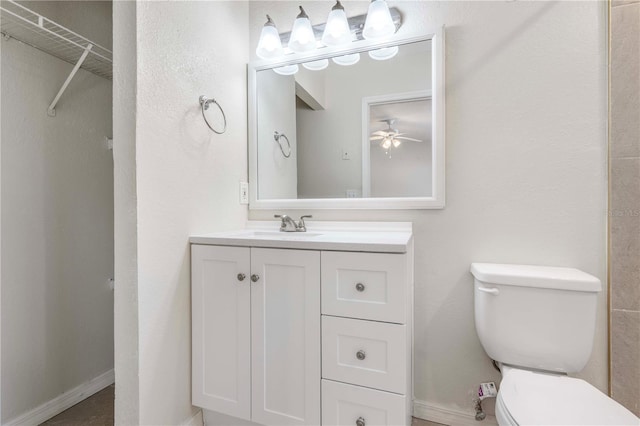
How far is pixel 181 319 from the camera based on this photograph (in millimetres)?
1316

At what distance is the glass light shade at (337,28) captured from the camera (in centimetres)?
151

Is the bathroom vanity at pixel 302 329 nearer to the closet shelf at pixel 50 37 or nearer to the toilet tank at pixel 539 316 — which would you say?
the toilet tank at pixel 539 316

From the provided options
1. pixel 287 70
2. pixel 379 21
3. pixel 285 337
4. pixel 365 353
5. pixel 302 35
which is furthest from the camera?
pixel 287 70

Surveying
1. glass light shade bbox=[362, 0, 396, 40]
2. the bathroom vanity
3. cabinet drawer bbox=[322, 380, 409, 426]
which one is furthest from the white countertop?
glass light shade bbox=[362, 0, 396, 40]

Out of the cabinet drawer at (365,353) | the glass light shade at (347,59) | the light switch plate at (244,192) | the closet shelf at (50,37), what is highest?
the glass light shade at (347,59)

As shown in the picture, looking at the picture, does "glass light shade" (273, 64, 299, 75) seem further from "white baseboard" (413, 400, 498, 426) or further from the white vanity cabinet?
"white baseboard" (413, 400, 498, 426)

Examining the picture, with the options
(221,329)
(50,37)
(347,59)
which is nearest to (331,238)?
(221,329)

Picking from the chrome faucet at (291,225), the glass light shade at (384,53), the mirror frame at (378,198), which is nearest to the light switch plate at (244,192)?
the mirror frame at (378,198)

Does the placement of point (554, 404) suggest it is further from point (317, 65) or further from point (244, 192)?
point (317, 65)

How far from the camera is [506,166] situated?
1.36 meters

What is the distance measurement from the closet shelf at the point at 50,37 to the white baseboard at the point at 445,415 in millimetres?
2223

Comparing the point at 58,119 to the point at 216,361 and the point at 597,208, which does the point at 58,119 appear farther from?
the point at 597,208

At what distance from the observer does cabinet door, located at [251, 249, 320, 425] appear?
1154 mm

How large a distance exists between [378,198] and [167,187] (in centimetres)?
96
